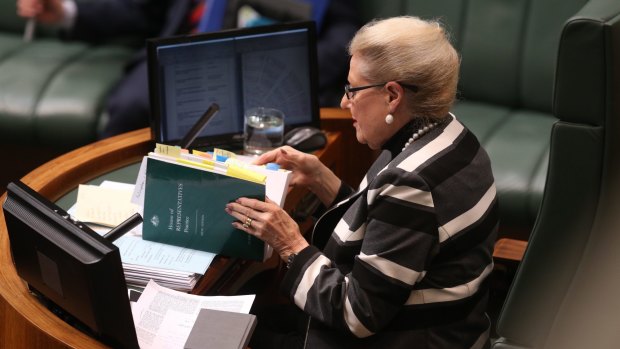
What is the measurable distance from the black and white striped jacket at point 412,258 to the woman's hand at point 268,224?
0.04 meters

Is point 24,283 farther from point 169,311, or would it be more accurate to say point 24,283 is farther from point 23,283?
point 169,311

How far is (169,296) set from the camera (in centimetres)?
146

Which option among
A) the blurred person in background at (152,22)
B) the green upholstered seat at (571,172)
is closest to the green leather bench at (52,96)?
the blurred person in background at (152,22)

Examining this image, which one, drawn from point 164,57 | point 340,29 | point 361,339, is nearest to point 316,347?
point 361,339

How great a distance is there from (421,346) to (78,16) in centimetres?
222

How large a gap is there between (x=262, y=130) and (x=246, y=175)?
50 centimetres

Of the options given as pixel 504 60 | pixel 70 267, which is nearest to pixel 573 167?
pixel 70 267

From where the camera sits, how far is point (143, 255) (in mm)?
1562

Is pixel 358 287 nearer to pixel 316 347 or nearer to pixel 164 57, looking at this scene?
pixel 316 347

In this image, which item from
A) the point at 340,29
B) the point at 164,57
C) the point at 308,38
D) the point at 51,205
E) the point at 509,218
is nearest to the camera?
the point at 51,205

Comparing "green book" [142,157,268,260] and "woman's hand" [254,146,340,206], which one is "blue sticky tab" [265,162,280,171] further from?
"green book" [142,157,268,260]

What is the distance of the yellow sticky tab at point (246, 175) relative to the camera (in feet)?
5.00

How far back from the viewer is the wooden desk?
132 centimetres

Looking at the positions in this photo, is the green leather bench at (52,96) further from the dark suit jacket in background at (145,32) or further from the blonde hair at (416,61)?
the blonde hair at (416,61)
